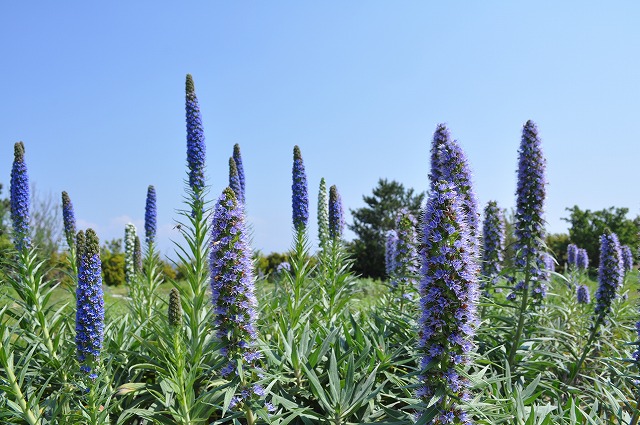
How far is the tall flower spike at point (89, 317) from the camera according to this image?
3643mm

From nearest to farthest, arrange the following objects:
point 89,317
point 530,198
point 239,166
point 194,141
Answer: point 89,317, point 194,141, point 530,198, point 239,166

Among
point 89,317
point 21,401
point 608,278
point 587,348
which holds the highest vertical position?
point 608,278

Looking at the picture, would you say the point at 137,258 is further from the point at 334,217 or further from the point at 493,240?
the point at 493,240

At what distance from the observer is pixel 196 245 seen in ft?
15.1

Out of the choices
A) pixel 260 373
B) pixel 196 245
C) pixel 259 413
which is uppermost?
pixel 196 245

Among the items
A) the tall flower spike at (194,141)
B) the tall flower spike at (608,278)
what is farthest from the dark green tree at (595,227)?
the tall flower spike at (194,141)

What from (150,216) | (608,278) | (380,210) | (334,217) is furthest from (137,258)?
(380,210)

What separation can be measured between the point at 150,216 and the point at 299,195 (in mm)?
3138

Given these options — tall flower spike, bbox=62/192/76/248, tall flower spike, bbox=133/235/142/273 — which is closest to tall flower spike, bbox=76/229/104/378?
tall flower spike, bbox=62/192/76/248

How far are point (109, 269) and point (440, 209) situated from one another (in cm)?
2005

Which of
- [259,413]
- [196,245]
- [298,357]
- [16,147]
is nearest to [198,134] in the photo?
[196,245]

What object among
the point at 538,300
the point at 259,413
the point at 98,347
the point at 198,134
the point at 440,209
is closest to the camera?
the point at 440,209

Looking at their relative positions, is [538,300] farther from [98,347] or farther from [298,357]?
[98,347]

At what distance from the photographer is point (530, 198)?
5258 mm
